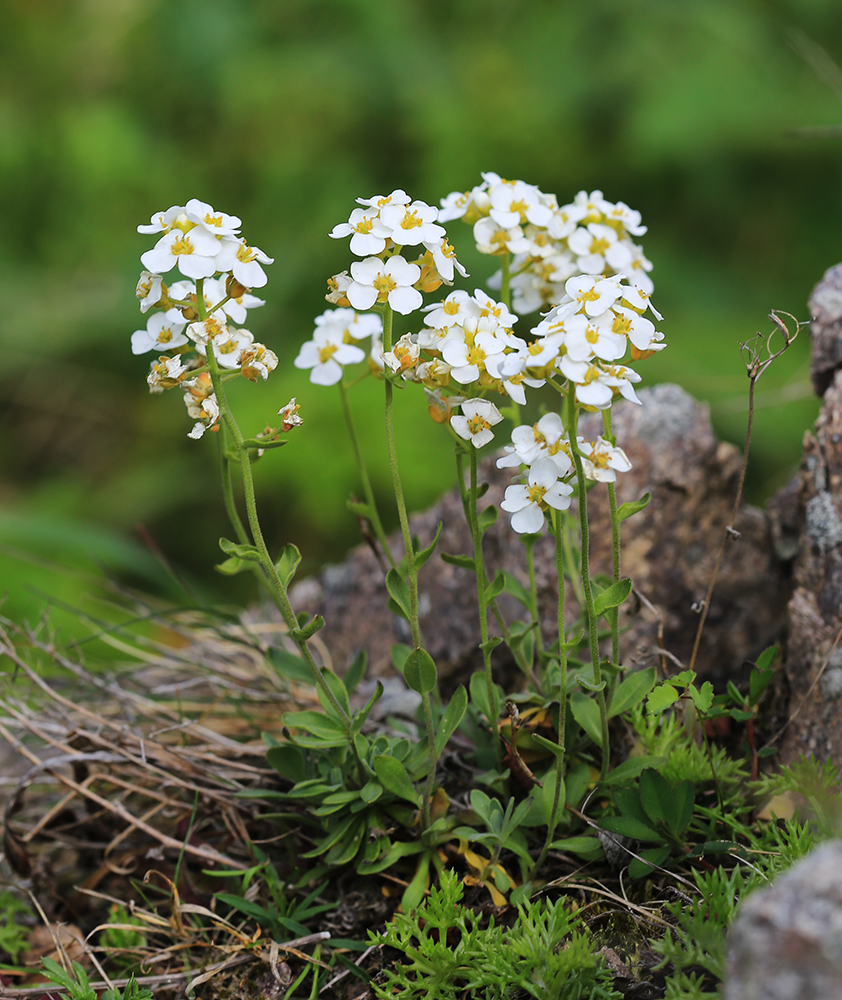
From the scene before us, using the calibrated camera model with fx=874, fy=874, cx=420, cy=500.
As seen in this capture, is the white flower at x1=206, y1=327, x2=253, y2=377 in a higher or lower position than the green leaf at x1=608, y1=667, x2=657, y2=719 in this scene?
higher

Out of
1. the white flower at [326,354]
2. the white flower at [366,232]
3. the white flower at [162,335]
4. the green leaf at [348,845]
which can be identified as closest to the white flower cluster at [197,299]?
the white flower at [162,335]

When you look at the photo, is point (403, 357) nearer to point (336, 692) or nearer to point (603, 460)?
point (603, 460)

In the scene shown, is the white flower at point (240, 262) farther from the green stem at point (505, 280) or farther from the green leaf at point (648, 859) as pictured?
the green leaf at point (648, 859)

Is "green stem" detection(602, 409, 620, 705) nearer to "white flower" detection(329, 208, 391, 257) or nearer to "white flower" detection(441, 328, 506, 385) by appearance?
"white flower" detection(441, 328, 506, 385)

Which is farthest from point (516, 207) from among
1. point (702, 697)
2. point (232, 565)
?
point (702, 697)

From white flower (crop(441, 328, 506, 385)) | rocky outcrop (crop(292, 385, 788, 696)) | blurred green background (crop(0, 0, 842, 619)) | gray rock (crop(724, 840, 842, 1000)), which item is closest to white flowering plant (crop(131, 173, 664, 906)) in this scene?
white flower (crop(441, 328, 506, 385))
